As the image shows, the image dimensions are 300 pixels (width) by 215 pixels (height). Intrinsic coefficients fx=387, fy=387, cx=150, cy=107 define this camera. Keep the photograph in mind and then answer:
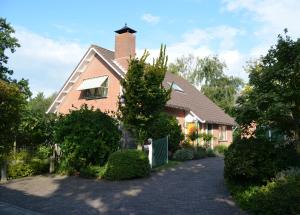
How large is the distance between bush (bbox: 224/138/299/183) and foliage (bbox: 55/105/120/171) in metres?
7.26

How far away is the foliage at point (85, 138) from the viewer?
17969 mm

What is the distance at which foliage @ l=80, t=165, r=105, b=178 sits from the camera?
17156mm

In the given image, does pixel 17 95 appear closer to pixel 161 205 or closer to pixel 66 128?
pixel 66 128

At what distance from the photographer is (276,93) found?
12.6m

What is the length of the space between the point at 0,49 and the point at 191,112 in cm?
1774

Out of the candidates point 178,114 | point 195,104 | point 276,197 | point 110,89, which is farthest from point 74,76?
point 276,197

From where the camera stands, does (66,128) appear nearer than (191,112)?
Yes

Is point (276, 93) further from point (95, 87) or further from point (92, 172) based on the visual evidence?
point (95, 87)

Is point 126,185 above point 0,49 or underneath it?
underneath

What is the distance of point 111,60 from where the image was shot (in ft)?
90.9

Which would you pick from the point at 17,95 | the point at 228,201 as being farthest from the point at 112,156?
the point at 228,201

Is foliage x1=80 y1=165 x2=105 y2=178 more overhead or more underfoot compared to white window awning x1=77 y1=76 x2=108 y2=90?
more underfoot

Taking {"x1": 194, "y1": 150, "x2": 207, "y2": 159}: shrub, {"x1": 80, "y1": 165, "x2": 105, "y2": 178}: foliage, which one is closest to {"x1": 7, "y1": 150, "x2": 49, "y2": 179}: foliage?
{"x1": 80, "y1": 165, "x2": 105, "y2": 178}: foliage

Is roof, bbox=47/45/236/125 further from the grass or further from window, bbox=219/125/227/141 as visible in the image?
the grass
